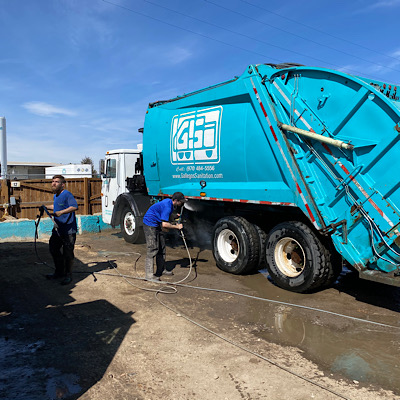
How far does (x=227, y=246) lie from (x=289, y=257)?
151 centimetres

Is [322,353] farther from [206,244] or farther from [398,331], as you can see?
[206,244]

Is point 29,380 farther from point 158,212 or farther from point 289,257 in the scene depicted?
point 289,257

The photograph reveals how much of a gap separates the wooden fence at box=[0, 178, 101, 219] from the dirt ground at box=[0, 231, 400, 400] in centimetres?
525

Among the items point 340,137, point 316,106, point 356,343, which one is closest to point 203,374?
point 356,343

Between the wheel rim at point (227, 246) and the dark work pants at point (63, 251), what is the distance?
2713 mm

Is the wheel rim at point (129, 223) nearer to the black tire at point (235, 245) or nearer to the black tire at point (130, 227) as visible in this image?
the black tire at point (130, 227)

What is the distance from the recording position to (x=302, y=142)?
556 centimetres

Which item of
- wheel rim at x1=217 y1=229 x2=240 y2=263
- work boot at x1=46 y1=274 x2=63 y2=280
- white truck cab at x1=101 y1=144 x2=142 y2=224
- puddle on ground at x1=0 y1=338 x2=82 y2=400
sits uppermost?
white truck cab at x1=101 y1=144 x2=142 y2=224

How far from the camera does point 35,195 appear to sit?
467 inches

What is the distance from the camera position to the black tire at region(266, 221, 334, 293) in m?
5.33

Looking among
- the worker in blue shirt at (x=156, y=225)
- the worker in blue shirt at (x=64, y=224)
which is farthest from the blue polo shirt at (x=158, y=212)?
the worker in blue shirt at (x=64, y=224)

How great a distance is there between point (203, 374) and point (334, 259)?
2967mm

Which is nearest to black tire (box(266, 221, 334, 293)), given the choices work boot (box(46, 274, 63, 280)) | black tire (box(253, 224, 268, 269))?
black tire (box(253, 224, 268, 269))

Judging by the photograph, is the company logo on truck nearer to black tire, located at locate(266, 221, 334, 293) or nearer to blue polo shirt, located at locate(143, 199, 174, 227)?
blue polo shirt, located at locate(143, 199, 174, 227)
